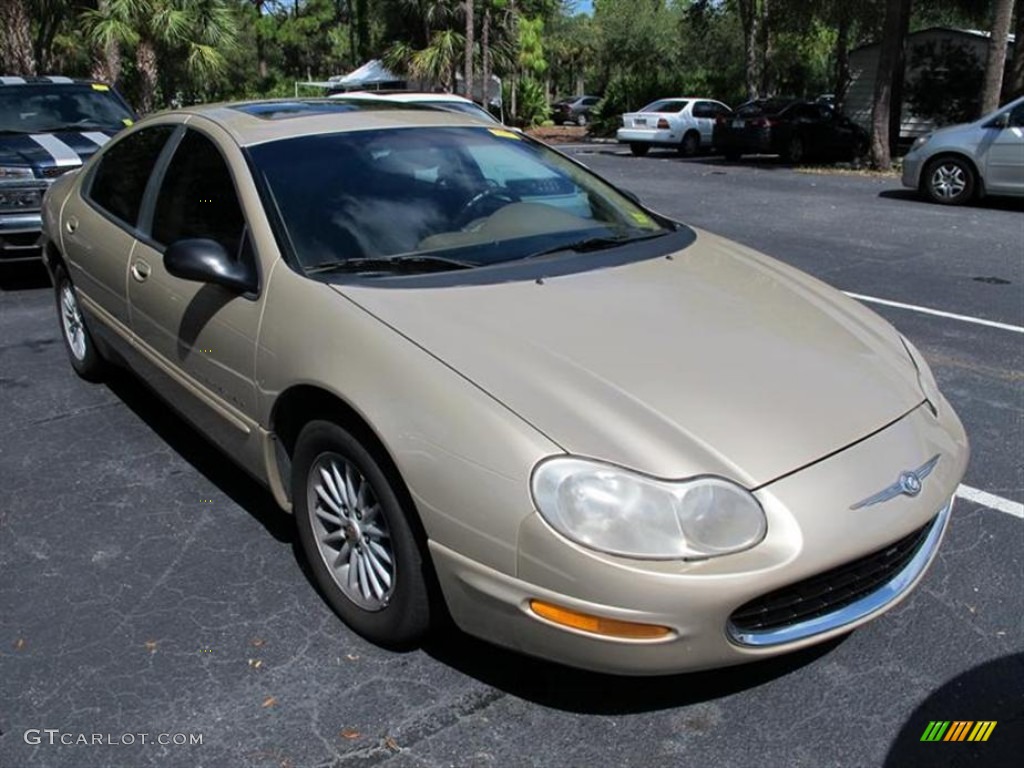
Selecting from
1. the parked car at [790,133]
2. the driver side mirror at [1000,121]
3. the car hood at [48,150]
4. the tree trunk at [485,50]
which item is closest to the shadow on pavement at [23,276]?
the car hood at [48,150]

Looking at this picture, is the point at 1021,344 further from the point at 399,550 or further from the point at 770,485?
the point at 399,550

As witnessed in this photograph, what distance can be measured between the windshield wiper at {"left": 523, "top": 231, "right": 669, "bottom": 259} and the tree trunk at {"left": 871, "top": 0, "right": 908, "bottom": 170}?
1493cm

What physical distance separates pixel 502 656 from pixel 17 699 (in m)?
1.35

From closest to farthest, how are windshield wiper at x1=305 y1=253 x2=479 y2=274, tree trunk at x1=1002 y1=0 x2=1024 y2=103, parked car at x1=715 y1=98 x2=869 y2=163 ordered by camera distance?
windshield wiper at x1=305 y1=253 x2=479 y2=274 → tree trunk at x1=1002 y1=0 x2=1024 y2=103 → parked car at x1=715 y1=98 x2=869 y2=163

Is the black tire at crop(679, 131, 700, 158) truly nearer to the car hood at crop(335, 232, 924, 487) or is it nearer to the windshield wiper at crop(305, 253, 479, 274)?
the car hood at crop(335, 232, 924, 487)

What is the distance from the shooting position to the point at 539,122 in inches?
1537

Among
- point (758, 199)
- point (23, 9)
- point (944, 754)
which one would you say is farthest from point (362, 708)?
point (23, 9)

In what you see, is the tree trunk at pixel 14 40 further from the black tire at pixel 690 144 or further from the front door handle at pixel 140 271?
the front door handle at pixel 140 271

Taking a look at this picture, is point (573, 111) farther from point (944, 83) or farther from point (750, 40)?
point (944, 83)

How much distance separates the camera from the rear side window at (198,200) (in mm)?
3334

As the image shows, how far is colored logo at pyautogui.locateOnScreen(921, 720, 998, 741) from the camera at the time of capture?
2439mm

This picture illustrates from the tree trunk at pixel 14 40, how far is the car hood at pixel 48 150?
10374 mm

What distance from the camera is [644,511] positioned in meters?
2.17

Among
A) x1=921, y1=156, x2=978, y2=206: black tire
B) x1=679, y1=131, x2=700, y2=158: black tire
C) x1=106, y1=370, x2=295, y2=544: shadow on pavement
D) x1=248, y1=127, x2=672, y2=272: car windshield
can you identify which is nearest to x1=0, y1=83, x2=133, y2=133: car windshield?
x1=106, y1=370, x2=295, y2=544: shadow on pavement
